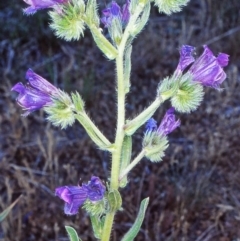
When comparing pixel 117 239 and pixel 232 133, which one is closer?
pixel 117 239

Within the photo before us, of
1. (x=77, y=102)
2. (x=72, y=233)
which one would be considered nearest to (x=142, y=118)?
(x=77, y=102)

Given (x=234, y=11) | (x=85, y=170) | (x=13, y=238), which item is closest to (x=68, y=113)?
(x=13, y=238)

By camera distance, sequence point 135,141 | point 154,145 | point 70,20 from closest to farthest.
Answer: point 70,20
point 154,145
point 135,141

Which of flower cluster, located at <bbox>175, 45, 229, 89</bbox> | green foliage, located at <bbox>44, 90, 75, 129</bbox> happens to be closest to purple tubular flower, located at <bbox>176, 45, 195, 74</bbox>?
flower cluster, located at <bbox>175, 45, 229, 89</bbox>

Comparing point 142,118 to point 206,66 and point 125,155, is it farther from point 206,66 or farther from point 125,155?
point 206,66

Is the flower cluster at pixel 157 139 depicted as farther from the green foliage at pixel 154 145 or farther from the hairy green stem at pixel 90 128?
the hairy green stem at pixel 90 128

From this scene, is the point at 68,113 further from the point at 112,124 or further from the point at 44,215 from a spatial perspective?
the point at 112,124
